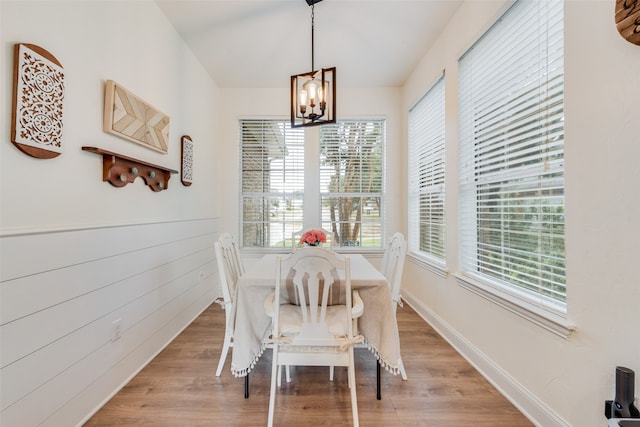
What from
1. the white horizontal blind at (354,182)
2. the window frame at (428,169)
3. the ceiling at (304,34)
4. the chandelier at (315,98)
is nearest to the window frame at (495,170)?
the window frame at (428,169)

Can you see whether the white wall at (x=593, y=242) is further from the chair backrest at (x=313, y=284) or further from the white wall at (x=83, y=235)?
the white wall at (x=83, y=235)

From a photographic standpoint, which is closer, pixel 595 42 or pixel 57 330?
pixel 595 42

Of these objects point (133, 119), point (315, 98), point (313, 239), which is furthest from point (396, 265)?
point (133, 119)

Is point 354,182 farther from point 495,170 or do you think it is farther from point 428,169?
point 495,170

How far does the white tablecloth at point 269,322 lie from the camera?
1532 mm

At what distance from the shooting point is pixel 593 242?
1168 mm

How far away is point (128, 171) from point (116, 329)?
1.03m

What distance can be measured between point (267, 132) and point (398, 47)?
6.23 feet

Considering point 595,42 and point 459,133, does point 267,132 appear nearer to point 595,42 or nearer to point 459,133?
point 459,133

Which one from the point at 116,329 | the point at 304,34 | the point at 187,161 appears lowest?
the point at 116,329

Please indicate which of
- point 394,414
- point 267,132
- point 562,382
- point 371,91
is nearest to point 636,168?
point 562,382

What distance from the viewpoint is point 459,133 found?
2246 mm

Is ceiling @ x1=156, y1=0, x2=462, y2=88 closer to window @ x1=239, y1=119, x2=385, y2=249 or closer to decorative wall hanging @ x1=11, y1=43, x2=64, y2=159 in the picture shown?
window @ x1=239, y1=119, x2=385, y2=249

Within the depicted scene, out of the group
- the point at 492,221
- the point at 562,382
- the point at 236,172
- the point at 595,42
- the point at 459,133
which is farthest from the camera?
the point at 236,172
